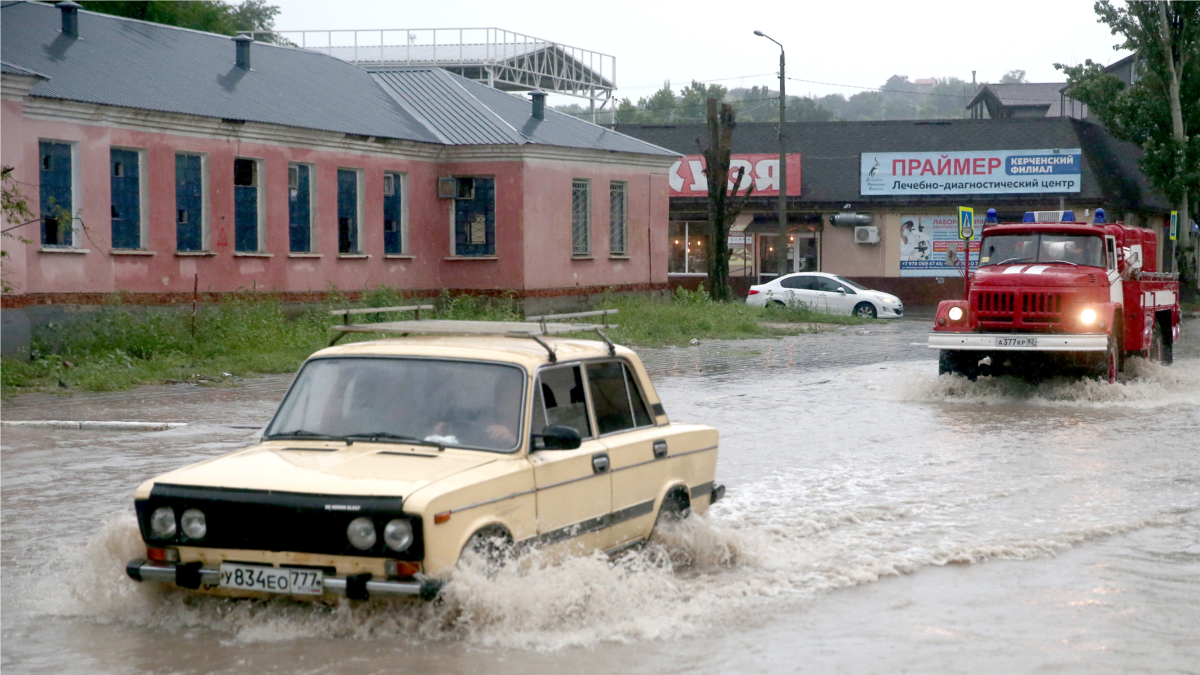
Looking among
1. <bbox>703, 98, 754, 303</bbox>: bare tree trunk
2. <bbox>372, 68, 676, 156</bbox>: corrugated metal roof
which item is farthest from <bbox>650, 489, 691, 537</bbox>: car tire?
<bbox>703, 98, 754, 303</bbox>: bare tree trunk

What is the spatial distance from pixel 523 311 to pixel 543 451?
24705 mm

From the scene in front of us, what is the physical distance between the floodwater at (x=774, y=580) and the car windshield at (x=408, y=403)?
80 centimetres

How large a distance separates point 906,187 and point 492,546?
4143 centimetres

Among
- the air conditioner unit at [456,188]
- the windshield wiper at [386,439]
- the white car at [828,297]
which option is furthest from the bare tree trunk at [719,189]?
the windshield wiper at [386,439]

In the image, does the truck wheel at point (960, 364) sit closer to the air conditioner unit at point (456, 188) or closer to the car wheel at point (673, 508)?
the car wheel at point (673, 508)

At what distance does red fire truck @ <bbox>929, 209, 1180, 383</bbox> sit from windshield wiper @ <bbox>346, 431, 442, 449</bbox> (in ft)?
39.0

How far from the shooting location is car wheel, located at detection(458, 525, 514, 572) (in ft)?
19.7

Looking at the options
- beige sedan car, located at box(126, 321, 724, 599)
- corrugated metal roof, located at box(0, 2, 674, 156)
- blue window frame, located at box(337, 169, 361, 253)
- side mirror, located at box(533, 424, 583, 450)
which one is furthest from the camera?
blue window frame, located at box(337, 169, 361, 253)

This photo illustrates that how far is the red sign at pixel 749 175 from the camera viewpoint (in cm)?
4653

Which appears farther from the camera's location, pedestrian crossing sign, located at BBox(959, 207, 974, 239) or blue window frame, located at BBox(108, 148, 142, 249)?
blue window frame, located at BBox(108, 148, 142, 249)

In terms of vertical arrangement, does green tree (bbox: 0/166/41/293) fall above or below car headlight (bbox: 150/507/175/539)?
above

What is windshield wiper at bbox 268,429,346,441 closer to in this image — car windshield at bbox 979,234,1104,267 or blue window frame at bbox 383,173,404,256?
car windshield at bbox 979,234,1104,267

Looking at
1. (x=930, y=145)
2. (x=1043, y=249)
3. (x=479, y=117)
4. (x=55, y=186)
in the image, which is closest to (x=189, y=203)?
(x=55, y=186)

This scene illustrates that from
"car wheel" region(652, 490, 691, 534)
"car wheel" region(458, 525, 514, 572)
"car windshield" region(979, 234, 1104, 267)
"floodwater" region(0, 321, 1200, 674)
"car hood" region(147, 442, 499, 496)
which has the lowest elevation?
"floodwater" region(0, 321, 1200, 674)
